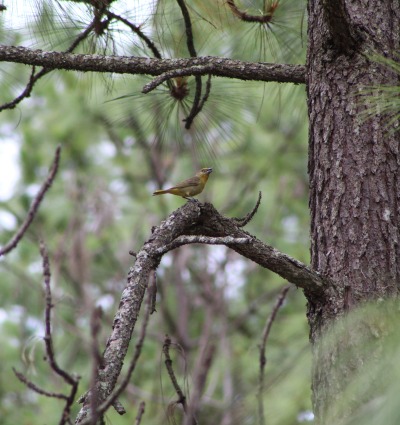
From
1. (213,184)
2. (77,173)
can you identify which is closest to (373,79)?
(213,184)

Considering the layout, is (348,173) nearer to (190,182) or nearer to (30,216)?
(30,216)

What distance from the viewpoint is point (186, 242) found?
1862 mm

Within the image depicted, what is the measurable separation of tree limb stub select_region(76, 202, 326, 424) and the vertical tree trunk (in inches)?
4.4

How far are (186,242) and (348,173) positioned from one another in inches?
22.5

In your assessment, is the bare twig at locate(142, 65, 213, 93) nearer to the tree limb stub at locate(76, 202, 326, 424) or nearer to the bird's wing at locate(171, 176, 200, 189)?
the tree limb stub at locate(76, 202, 326, 424)

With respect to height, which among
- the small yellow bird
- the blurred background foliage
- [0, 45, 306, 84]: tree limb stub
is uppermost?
the blurred background foliage

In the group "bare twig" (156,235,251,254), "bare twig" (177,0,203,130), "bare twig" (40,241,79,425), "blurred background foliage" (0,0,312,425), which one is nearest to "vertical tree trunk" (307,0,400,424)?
"bare twig" (156,235,251,254)

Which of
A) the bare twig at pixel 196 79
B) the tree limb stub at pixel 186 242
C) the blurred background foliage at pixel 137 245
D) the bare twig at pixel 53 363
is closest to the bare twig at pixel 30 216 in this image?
the bare twig at pixel 53 363

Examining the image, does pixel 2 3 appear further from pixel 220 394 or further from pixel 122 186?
pixel 122 186

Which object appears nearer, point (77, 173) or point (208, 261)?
point (208, 261)

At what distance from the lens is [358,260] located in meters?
2.05

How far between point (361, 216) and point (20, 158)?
583 cm

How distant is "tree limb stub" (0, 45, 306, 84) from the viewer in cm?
219

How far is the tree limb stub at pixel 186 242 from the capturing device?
174 centimetres
